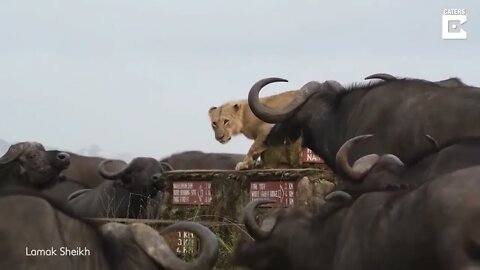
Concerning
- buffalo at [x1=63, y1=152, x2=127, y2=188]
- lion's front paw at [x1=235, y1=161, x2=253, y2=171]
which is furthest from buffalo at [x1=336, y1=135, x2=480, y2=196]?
buffalo at [x1=63, y1=152, x2=127, y2=188]

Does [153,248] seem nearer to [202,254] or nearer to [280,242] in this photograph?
[202,254]

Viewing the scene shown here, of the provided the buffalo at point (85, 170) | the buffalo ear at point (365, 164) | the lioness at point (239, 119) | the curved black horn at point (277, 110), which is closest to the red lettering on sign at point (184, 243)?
the buffalo ear at point (365, 164)

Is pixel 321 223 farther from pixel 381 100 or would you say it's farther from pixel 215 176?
pixel 215 176

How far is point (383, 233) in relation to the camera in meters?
4.96

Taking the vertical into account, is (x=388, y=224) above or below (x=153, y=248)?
above

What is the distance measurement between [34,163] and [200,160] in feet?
23.0

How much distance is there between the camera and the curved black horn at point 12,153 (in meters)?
11.1

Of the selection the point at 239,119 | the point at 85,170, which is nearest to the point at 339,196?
the point at 239,119

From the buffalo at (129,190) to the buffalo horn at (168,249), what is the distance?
7.25 m

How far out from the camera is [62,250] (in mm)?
5539

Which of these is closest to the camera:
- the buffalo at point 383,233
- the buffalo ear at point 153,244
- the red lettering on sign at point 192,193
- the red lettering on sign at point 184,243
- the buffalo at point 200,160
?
the buffalo at point 383,233

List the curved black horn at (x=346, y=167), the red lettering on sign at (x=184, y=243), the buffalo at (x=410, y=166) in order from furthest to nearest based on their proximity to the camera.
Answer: the red lettering on sign at (x=184, y=243)
the curved black horn at (x=346, y=167)
the buffalo at (x=410, y=166)

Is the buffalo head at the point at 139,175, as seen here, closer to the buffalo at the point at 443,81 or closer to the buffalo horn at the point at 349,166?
the buffalo at the point at 443,81

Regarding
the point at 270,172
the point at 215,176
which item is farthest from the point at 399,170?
the point at 215,176
